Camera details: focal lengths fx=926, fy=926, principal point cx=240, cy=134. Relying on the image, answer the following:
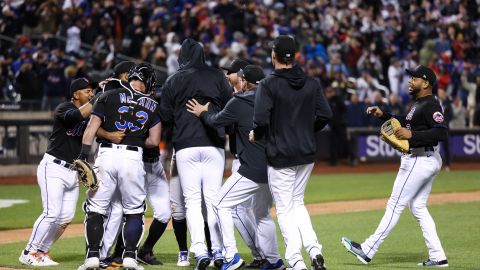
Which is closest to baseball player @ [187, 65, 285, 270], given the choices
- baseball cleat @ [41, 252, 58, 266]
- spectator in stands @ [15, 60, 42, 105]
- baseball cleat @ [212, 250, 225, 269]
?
baseball cleat @ [212, 250, 225, 269]

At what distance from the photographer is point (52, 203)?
31.4 ft

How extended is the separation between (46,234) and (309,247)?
3064 mm

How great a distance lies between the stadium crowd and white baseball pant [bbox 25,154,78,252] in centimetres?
1264

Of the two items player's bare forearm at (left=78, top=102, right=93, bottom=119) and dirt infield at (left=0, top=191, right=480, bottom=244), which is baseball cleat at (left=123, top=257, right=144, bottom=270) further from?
dirt infield at (left=0, top=191, right=480, bottom=244)

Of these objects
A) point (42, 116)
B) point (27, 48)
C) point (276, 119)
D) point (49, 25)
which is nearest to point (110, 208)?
point (276, 119)

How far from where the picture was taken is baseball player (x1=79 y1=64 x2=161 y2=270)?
28.0ft

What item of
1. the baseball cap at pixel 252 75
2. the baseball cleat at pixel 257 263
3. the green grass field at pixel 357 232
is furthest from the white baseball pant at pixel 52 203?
the baseball cap at pixel 252 75

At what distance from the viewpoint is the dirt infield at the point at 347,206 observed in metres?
12.7

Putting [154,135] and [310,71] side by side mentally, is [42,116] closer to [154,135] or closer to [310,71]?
[310,71]

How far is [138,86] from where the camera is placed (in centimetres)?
874

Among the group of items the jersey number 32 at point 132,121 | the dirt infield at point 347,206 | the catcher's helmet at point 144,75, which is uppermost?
the catcher's helmet at point 144,75

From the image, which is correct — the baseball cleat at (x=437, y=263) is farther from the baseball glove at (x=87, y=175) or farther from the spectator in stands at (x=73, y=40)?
the spectator in stands at (x=73, y=40)

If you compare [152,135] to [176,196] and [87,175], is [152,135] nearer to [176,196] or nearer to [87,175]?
[87,175]

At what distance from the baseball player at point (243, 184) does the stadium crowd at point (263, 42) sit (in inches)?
547
